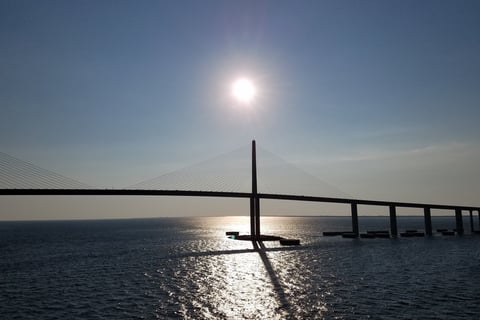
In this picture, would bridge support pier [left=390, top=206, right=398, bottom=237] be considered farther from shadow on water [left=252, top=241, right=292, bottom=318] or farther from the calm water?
shadow on water [left=252, top=241, right=292, bottom=318]

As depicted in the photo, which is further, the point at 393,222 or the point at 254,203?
the point at 393,222

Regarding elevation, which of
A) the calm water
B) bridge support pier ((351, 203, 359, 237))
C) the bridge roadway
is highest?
the bridge roadway

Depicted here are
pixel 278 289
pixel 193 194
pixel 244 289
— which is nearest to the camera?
pixel 278 289

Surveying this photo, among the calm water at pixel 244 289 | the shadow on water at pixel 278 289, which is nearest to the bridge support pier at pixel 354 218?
the calm water at pixel 244 289

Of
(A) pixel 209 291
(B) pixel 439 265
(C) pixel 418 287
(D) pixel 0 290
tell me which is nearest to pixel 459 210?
(B) pixel 439 265

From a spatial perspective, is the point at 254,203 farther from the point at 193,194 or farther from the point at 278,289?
the point at 278,289

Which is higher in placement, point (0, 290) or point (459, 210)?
point (459, 210)

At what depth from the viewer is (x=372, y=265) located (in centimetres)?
5288

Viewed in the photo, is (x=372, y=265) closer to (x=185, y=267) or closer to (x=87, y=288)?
(x=185, y=267)

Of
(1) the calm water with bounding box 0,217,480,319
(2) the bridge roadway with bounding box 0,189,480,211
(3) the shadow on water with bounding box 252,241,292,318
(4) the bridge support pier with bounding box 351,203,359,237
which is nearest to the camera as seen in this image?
(1) the calm water with bounding box 0,217,480,319

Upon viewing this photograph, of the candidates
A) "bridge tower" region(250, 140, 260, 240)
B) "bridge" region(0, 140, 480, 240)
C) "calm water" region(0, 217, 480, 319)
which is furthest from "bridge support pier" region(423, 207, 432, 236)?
"calm water" region(0, 217, 480, 319)

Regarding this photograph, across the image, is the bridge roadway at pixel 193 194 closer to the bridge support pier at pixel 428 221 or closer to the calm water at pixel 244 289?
the bridge support pier at pixel 428 221

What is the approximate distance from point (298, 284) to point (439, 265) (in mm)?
26452

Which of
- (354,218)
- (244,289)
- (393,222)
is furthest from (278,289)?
(393,222)
